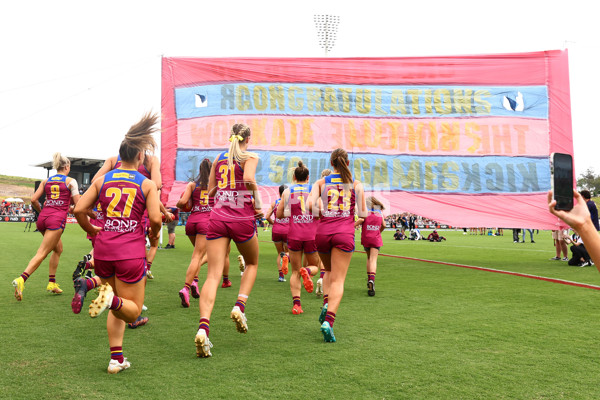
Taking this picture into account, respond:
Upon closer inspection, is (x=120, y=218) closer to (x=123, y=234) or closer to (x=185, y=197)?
(x=123, y=234)

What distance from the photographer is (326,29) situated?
2630 cm

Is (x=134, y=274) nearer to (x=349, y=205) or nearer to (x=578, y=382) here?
(x=349, y=205)

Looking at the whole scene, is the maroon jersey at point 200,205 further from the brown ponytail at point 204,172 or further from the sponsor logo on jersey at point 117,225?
the sponsor logo on jersey at point 117,225

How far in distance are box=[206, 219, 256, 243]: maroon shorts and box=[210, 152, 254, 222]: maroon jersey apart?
0.05m

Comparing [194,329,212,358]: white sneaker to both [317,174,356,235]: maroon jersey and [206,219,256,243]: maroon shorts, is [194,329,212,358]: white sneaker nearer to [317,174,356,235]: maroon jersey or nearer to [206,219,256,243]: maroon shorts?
[206,219,256,243]: maroon shorts

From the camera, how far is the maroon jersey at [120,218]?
383 cm

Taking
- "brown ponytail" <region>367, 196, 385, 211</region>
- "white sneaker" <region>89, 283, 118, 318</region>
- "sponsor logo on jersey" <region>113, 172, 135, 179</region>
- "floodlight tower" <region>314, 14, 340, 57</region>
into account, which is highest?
"floodlight tower" <region>314, 14, 340, 57</region>

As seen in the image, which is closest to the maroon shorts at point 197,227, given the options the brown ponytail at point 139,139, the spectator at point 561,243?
the brown ponytail at point 139,139

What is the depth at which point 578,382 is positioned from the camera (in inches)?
139

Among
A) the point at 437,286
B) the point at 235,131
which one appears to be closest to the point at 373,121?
the point at 437,286

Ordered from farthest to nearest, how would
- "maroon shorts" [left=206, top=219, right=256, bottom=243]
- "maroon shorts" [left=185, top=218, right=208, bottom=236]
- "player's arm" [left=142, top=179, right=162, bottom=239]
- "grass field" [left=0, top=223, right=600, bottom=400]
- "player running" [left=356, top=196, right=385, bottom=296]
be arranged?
"player running" [left=356, top=196, right=385, bottom=296]
"maroon shorts" [left=185, top=218, right=208, bottom=236]
"maroon shorts" [left=206, top=219, right=256, bottom=243]
"player's arm" [left=142, top=179, right=162, bottom=239]
"grass field" [left=0, top=223, right=600, bottom=400]

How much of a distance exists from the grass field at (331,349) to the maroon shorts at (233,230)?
111 cm

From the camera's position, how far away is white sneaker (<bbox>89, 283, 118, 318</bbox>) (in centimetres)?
341

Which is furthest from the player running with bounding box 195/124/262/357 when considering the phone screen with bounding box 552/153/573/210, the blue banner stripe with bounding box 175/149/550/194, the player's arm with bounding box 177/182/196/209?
the blue banner stripe with bounding box 175/149/550/194
